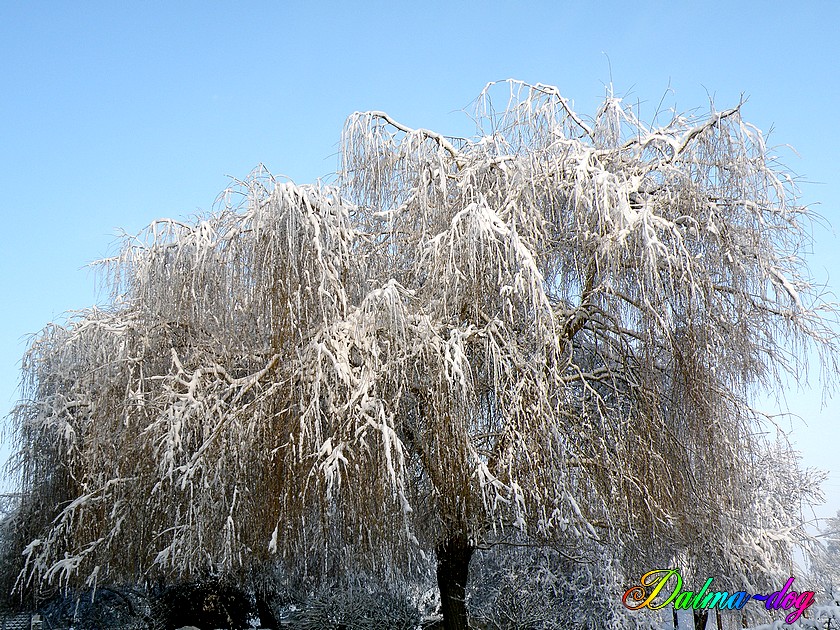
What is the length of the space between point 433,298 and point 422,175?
1.27 m

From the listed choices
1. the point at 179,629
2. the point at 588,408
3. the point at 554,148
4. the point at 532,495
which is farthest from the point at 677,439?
the point at 179,629

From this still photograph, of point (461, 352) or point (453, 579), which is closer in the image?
point (461, 352)

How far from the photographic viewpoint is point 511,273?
6160mm

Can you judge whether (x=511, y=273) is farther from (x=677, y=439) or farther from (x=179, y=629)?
(x=179, y=629)

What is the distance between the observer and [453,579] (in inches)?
295

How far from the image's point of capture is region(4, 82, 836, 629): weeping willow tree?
5.91 m

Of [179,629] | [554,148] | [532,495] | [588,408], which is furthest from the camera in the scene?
[179,629]

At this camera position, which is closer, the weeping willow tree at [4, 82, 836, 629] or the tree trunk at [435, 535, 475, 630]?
the weeping willow tree at [4, 82, 836, 629]

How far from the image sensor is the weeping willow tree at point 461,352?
19.4 ft

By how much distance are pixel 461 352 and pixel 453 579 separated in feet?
9.38

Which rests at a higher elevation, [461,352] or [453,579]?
[461,352]

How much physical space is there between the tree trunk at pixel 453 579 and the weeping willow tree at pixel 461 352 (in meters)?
0.02

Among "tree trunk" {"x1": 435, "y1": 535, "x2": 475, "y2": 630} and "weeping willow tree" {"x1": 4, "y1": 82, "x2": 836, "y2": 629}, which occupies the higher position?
"weeping willow tree" {"x1": 4, "y1": 82, "x2": 836, "y2": 629}

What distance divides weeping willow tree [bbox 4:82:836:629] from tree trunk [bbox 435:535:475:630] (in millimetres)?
23
